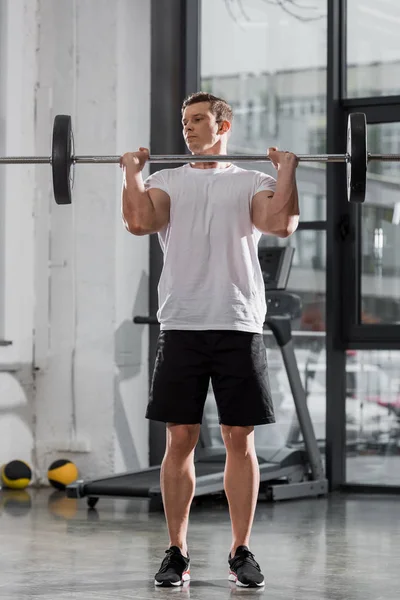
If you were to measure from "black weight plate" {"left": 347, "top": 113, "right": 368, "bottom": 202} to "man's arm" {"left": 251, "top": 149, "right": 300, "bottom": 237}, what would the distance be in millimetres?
153

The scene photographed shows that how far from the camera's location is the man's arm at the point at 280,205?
2832mm

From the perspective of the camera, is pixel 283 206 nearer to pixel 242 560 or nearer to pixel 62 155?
pixel 62 155

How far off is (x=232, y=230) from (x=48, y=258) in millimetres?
2628

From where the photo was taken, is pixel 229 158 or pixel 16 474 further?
pixel 16 474

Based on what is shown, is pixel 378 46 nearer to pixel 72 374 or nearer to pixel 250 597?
pixel 72 374

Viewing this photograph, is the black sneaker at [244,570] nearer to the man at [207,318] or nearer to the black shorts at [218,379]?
the man at [207,318]

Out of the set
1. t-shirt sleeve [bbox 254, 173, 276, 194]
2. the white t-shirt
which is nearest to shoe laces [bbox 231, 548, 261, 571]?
the white t-shirt

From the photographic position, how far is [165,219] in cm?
295

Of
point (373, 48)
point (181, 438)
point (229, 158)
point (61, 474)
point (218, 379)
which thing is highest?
point (373, 48)

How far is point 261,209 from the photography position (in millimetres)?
2887

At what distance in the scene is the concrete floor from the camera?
282 centimetres

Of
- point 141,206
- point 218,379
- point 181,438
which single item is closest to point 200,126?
point 141,206

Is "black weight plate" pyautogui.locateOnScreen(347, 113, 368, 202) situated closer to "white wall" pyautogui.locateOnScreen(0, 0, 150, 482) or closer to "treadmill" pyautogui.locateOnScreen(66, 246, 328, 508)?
"treadmill" pyautogui.locateOnScreen(66, 246, 328, 508)

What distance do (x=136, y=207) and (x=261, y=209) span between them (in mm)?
330
